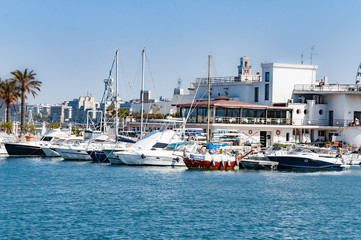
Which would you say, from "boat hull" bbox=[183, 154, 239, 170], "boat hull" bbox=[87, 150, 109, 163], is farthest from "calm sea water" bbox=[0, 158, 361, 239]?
"boat hull" bbox=[87, 150, 109, 163]

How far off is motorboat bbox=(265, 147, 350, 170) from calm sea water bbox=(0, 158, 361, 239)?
11.1 feet

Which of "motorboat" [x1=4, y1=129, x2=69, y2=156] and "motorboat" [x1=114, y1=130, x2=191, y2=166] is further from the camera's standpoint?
"motorboat" [x1=4, y1=129, x2=69, y2=156]

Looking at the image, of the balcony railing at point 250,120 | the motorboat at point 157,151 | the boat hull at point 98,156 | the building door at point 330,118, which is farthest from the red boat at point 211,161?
the building door at point 330,118

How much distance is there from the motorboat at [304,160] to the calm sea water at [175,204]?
3375 mm

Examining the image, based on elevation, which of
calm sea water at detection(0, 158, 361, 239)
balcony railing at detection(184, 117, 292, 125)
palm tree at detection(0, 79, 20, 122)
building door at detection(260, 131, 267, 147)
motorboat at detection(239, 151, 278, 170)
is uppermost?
palm tree at detection(0, 79, 20, 122)

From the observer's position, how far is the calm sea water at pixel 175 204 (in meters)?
28.3

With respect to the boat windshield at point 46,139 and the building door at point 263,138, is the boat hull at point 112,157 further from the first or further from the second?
the building door at point 263,138

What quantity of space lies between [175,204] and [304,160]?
81.6 feet

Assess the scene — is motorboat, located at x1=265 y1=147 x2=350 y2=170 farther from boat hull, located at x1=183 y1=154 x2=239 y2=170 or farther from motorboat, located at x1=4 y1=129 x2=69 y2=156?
motorboat, located at x1=4 y1=129 x2=69 y2=156

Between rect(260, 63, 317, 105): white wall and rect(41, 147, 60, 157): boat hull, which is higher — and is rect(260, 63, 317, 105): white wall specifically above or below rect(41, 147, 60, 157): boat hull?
above

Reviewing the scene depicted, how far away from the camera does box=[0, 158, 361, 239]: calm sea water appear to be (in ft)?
92.8

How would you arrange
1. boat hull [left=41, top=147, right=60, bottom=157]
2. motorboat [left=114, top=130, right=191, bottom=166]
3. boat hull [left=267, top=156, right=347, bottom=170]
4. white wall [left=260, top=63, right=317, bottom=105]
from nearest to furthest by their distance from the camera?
motorboat [left=114, top=130, right=191, bottom=166]
boat hull [left=267, top=156, right=347, bottom=170]
boat hull [left=41, top=147, right=60, bottom=157]
white wall [left=260, top=63, right=317, bottom=105]

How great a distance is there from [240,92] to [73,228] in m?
57.0

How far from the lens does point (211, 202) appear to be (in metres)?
36.1
